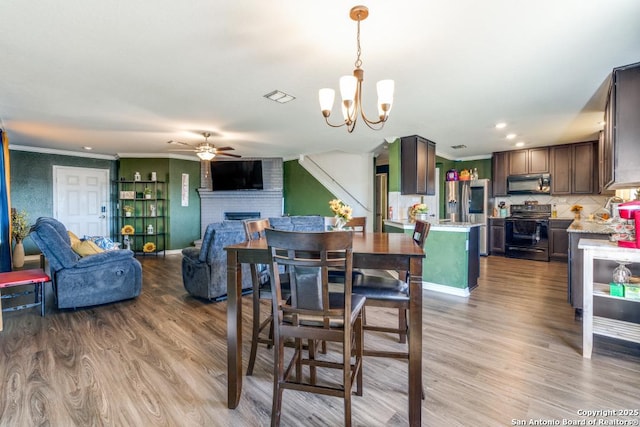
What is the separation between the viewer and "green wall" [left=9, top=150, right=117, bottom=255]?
615 cm

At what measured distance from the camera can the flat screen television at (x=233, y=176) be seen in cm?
762

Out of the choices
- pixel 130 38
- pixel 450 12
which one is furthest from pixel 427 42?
pixel 130 38

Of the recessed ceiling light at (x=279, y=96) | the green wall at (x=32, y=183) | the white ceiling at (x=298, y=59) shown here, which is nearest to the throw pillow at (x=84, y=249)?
the white ceiling at (x=298, y=59)

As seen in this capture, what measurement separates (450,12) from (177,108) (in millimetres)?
3246

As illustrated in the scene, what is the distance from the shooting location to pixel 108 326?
2.84 metres

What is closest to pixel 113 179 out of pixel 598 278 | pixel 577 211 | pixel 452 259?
pixel 452 259

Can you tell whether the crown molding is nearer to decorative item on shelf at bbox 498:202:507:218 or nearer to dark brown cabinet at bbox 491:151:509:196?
dark brown cabinet at bbox 491:151:509:196

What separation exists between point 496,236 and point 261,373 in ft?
20.7

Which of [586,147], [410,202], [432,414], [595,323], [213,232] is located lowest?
[432,414]

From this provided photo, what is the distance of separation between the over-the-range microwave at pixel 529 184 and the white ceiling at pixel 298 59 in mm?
1847

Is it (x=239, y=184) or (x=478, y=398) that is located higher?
(x=239, y=184)

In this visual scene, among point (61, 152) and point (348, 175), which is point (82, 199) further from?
point (348, 175)

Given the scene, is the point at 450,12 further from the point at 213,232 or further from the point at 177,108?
the point at 177,108

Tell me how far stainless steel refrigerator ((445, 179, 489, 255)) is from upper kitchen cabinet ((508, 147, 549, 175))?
2.02 feet
